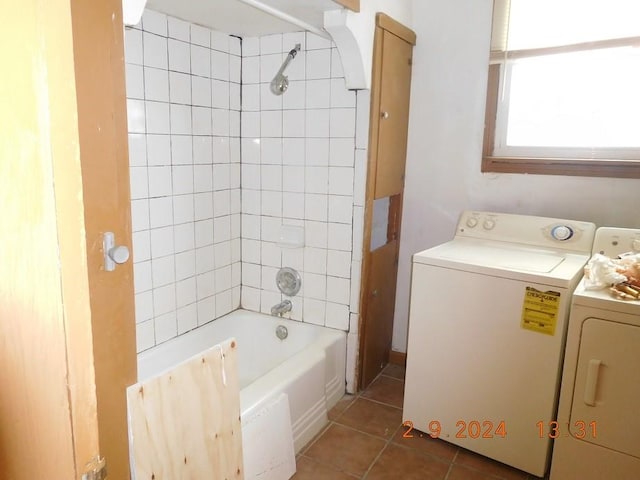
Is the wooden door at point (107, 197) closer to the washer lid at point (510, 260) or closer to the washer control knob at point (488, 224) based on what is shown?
the washer lid at point (510, 260)

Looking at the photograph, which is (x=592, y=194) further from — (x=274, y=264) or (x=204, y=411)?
(x=204, y=411)

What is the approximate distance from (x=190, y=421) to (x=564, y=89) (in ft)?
6.95

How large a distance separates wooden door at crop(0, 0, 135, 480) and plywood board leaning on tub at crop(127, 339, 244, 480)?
6 centimetres

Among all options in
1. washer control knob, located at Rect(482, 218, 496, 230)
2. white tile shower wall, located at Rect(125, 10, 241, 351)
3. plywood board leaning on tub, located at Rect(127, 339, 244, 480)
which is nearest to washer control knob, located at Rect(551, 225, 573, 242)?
washer control knob, located at Rect(482, 218, 496, 230)

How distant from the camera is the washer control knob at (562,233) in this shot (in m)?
2.04

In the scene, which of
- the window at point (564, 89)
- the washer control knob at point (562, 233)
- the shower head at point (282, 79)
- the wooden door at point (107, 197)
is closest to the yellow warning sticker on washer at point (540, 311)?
the washer control knob at point (562, 233)

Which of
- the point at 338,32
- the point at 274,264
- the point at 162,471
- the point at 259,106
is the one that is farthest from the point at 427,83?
Result: the point at 162,471

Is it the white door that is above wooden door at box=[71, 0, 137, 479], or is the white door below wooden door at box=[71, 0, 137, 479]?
below

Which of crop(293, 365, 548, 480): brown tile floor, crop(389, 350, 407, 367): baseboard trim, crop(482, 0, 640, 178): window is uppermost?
crop(482, 0, 640, 178): window

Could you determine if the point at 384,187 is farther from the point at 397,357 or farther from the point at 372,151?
the point at 397,357

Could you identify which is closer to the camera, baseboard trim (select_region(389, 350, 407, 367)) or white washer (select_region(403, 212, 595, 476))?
white washer (select_region(403, 212, 595, 476))

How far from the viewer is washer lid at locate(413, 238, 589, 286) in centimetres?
171

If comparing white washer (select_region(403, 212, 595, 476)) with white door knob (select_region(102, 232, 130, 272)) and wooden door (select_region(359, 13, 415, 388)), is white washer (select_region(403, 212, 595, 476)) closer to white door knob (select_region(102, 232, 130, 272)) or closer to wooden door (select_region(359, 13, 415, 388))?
wooden door (select_region(359, 13, 415, 388))

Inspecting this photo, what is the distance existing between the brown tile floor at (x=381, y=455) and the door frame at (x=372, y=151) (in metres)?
0.27
